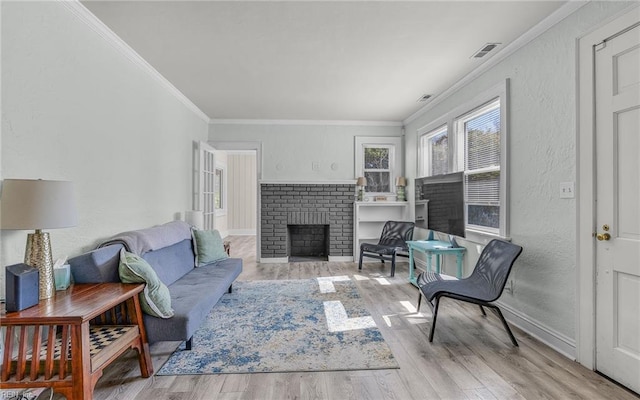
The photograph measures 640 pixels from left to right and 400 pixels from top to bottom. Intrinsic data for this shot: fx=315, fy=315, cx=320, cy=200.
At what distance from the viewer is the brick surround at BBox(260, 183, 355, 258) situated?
5.60 meters

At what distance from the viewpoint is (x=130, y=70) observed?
A: 2990 millimetres

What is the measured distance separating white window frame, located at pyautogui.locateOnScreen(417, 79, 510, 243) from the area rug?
4.90ft

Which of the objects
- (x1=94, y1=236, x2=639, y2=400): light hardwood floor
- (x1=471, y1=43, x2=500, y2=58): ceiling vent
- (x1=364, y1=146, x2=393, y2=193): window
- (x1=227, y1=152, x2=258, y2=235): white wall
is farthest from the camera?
(x1=227, y1=152, x2=258, y2=235): white wall

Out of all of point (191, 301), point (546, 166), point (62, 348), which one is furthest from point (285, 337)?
point (546, 166)

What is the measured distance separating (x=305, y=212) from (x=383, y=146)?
1.89 meters

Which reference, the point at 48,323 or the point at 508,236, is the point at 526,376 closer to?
the point at 508,236

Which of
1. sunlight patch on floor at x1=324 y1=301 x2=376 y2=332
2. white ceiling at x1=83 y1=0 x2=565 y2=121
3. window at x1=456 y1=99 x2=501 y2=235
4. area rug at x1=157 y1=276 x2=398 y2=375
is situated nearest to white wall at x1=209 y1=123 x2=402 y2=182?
white ceiling at x1=83 y1=0 x2=565 y2=121

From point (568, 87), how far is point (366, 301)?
260 cm

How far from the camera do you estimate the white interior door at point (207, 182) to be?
4832mm

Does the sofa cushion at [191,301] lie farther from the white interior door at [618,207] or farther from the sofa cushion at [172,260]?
the white interior door at [618,207]

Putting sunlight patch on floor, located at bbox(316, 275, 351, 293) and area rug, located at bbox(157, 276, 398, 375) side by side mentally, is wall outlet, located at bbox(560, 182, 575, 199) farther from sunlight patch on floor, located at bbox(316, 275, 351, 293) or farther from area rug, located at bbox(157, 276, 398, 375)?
sunlight patch on floor, located at bbox(316, 275, 351, 293)

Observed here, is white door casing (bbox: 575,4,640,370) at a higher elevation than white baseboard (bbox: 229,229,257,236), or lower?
higher

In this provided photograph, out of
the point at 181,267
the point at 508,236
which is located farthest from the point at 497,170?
the point at 181,267

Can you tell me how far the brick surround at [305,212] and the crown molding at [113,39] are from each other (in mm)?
2262
